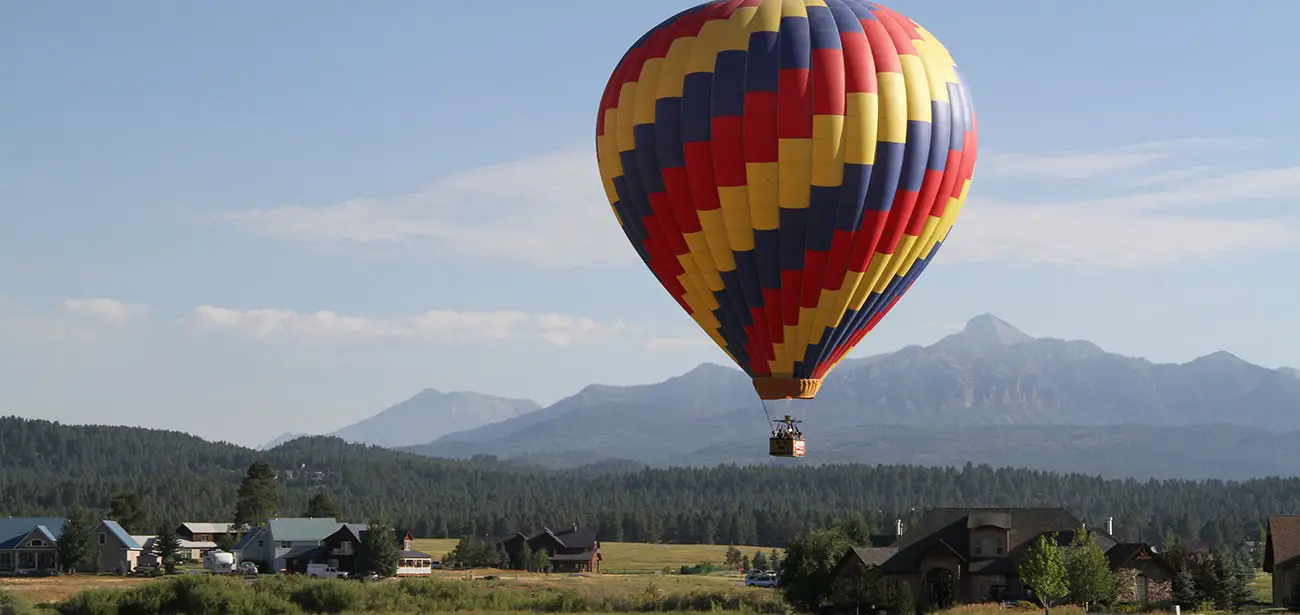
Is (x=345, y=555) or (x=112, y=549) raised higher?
(x=112, y=549)

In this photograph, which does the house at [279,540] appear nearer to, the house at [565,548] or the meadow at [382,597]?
the house at [565,548]

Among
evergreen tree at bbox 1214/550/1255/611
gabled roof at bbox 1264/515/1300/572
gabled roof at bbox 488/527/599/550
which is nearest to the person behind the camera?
evergreen tree at bbox 1214/550/1255/611

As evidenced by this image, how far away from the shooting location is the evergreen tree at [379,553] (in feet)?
367

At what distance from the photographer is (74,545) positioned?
4815 inches

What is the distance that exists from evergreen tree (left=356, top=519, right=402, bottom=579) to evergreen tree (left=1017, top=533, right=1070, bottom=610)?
52.1 meters

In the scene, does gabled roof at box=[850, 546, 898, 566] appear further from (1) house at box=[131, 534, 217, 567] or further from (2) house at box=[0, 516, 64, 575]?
(2) house at box=[0, 516, 64, 575]

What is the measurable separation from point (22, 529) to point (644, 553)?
210 feet

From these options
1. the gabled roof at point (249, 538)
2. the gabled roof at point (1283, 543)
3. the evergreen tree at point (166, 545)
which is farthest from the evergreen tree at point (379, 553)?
the gabled roof at point (1283, 543)

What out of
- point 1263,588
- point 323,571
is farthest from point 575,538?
point 1263,588

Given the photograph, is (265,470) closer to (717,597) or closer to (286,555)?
(286,555)

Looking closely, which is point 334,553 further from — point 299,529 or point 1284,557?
point 1284,557

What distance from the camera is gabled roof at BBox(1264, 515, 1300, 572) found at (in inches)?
3017

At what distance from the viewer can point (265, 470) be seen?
544 ft

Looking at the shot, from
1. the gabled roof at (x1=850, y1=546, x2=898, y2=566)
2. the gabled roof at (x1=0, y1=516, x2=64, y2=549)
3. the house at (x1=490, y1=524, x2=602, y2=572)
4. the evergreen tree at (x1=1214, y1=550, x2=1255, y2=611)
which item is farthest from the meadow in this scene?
the house at (x1=490, y1=524, x2=602, y2=572)
